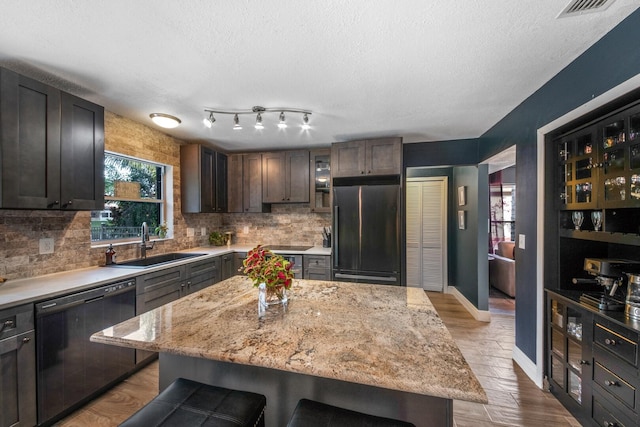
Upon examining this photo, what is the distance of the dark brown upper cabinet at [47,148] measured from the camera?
1.74 metres

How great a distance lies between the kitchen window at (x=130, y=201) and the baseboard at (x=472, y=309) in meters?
4.40

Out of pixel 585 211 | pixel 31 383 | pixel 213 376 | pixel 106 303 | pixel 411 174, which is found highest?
pixel 411 174

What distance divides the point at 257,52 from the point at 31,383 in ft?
8.57

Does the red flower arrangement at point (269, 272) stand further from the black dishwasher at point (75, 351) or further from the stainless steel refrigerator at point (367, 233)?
the stainless steel refrigerator at point (367, 233)

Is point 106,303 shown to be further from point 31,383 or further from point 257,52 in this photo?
point 257,52

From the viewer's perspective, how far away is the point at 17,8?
1.35 metres

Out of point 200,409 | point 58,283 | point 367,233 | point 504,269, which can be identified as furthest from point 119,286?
point 504,269

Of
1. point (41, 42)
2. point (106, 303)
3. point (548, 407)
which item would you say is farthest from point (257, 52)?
point (548, 407)

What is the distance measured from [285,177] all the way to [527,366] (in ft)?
11.8

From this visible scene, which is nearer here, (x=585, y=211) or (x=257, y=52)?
(x=257, y=52)

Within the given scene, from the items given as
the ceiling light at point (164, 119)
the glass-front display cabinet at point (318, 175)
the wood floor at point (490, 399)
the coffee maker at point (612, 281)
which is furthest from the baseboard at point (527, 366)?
the ceiling light at point (164, 119)

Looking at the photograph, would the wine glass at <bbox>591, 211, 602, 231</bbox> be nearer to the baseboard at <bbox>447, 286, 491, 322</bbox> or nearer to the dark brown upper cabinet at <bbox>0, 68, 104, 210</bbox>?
the baseboard at <bbox>447, 286, 491, 322</bbox>

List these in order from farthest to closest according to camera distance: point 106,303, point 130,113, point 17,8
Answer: point 130,113 → point 106,303 → point 17,8

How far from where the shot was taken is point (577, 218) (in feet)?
6.35
